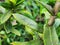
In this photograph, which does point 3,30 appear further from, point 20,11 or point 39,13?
point 39,13

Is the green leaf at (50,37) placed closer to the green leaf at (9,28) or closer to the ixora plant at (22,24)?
the ixora plant at (22,24)

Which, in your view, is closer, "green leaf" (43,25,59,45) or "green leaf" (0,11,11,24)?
"green leaf" (43,25,59,45)

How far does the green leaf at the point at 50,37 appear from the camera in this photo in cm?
98

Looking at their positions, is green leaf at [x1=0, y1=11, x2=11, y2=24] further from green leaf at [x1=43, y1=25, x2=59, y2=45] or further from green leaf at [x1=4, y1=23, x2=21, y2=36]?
green leaf at [x1=43, y1=25, x2=59, y2=45]

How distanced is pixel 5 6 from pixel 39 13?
45 cm

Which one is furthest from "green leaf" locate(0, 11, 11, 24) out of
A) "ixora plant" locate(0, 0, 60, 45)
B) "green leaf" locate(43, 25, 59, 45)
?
"green leaf" locate(43, 25, 59, 45)

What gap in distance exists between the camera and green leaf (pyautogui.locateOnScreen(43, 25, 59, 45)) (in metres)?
0.98

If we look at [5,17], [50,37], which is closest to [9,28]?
[5,17]

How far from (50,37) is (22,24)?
0.57ft

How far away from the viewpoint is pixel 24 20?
1.05 meters

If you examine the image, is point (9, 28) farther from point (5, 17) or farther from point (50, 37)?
point (50, 37)

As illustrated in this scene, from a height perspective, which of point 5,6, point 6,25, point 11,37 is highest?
point 5,6

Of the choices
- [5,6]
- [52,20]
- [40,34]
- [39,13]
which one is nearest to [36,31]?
[40,34]

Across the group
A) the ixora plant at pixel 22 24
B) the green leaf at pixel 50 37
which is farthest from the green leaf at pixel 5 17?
the green leaf at pixel 50 37
